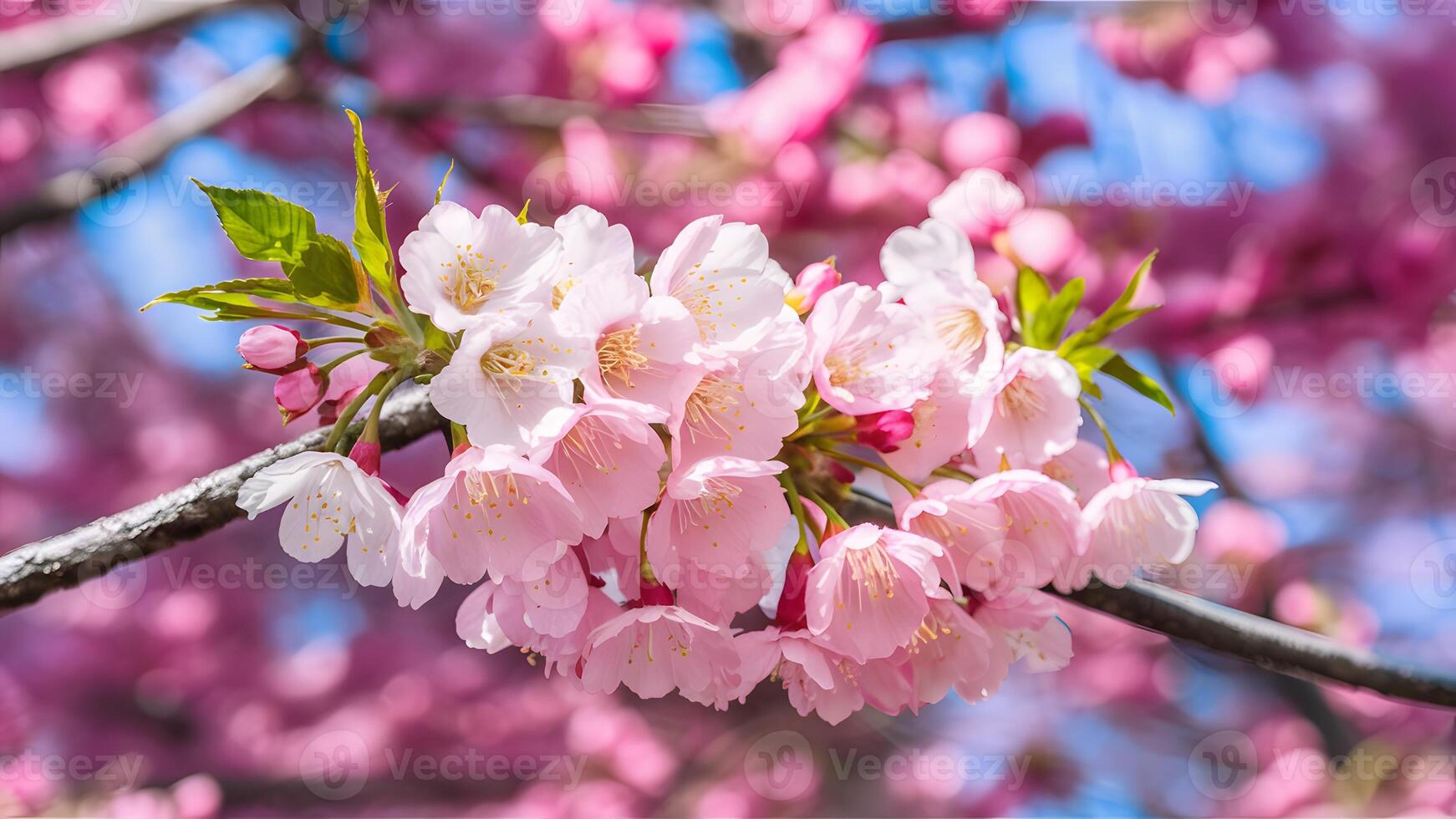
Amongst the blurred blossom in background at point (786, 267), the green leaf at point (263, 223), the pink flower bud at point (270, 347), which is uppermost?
the green leaf at point (263, 223)

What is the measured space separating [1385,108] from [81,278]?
16.9 ft

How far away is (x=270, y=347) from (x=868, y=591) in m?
0.50

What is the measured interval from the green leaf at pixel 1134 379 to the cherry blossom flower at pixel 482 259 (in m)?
0.51

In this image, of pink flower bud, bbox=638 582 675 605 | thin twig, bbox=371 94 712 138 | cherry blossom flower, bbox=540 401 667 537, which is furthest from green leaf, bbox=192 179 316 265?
thin twig, bbox=371 94 712 138

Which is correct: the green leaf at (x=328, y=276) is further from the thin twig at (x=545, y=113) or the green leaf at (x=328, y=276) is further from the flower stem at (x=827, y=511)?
the thin twig at (x=545, y=113)

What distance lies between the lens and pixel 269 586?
130 inches

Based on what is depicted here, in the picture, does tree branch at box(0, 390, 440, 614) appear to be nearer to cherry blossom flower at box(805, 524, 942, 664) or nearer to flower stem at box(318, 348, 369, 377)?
flower stem at box(318, 348, 369, 377)

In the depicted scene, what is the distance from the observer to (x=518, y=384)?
59 centimetres

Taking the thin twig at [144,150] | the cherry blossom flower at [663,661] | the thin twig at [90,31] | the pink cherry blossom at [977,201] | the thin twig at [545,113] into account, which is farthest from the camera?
the thin twig at [545,113]

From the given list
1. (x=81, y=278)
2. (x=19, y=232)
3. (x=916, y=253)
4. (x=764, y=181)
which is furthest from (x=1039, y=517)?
(x=81, y=278)

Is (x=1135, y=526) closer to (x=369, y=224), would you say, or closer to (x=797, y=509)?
(x=797, y=509)

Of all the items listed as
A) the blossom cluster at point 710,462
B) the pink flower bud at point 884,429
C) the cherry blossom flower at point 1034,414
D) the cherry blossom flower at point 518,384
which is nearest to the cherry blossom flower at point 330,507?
the blossom cluster at point 710,462

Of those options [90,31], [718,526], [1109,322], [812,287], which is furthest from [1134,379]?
[90,31]

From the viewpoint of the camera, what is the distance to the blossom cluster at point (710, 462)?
0.60 metres
